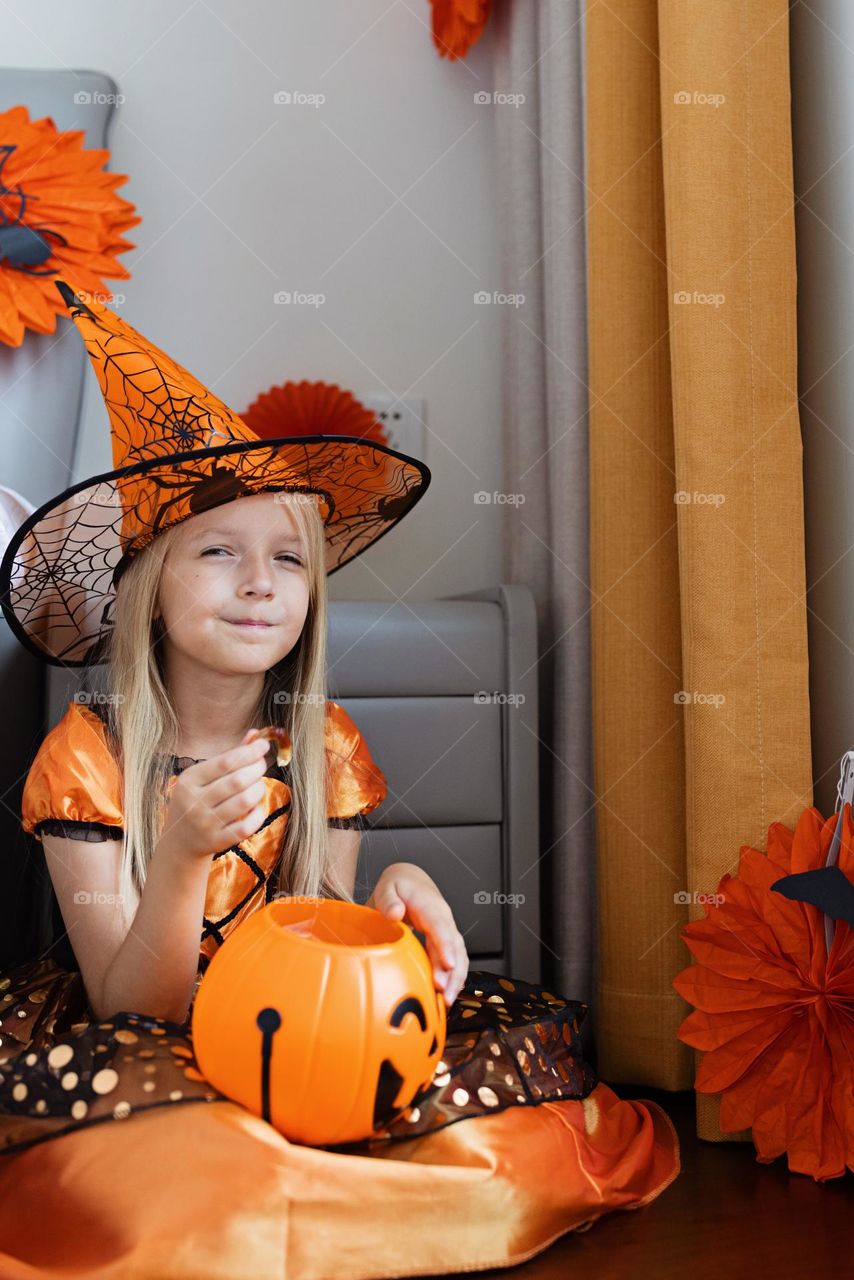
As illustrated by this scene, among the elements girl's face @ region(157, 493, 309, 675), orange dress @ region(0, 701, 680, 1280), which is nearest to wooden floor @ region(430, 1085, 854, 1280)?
orange dress @ region(0, 701, 680, 1280)

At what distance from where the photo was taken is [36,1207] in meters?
0.70

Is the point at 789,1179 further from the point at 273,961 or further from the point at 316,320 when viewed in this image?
the point at 316,320

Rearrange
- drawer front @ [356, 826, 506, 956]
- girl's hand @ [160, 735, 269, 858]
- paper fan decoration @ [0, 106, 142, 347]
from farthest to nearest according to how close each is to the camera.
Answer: paper fan decoration @ [0, 106, 142, 347], drawer front @ [356, 826, 506, 956], girl's hand @ [160, 735, 269, 858]

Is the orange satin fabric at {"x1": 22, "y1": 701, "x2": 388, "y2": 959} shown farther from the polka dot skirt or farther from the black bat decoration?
the black bat decoration

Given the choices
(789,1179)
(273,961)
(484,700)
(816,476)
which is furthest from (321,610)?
(789,1179)

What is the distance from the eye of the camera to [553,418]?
4.55 ft

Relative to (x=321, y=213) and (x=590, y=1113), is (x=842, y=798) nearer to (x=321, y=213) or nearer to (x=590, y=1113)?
(x=590, y=1113)

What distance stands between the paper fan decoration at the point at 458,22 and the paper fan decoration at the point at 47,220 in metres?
0.54

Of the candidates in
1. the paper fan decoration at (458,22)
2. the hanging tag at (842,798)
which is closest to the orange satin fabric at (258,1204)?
the hanging tag at (842,798)

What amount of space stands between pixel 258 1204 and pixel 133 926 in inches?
10.0

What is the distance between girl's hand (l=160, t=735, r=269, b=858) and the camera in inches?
30.1

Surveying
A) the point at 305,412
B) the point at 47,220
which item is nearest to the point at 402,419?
the point at 305,412

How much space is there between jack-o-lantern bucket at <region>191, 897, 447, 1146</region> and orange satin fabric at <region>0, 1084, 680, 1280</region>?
23 mm

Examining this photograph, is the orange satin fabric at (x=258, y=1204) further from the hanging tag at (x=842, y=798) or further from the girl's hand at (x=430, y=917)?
the hanging tag at (x=842, y=798)
